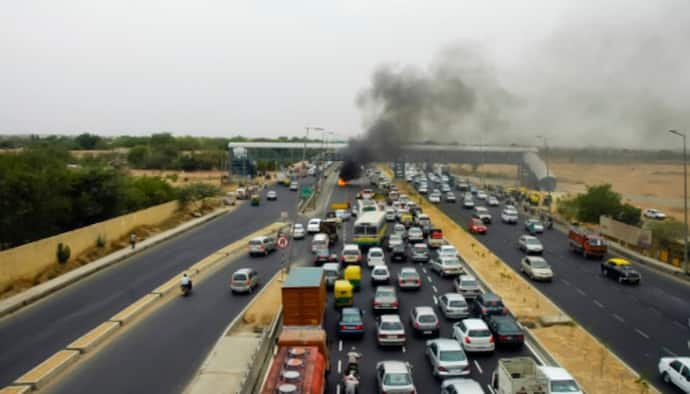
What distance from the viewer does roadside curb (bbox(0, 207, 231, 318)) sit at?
27.3 metres

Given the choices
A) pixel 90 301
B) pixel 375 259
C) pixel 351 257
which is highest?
pixel 351 257

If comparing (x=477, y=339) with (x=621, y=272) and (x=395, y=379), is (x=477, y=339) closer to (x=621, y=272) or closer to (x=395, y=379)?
(x=395, y=379)

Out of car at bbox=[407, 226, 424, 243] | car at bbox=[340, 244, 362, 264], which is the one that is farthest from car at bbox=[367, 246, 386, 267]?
car at bbox=[407, 226, 424, 243]

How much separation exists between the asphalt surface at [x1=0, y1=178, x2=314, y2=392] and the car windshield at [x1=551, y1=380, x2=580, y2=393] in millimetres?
12755

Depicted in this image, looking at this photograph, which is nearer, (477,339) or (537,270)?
(477,339)

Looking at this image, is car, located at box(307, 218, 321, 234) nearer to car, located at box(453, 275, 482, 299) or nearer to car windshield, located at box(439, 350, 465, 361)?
car, located at box(453, 275, 482, 299)

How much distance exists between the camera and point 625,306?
26719 mm

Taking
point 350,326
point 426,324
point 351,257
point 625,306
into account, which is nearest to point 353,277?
point 351,257

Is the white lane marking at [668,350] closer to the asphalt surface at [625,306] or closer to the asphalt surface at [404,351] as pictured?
the asphalt surface at [625,306]

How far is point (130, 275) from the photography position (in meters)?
34.3

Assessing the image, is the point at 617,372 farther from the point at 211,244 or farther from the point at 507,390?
the point at 211,244

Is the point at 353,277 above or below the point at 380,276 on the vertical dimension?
above

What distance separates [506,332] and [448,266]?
474 inches

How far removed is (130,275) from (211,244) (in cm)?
1121
